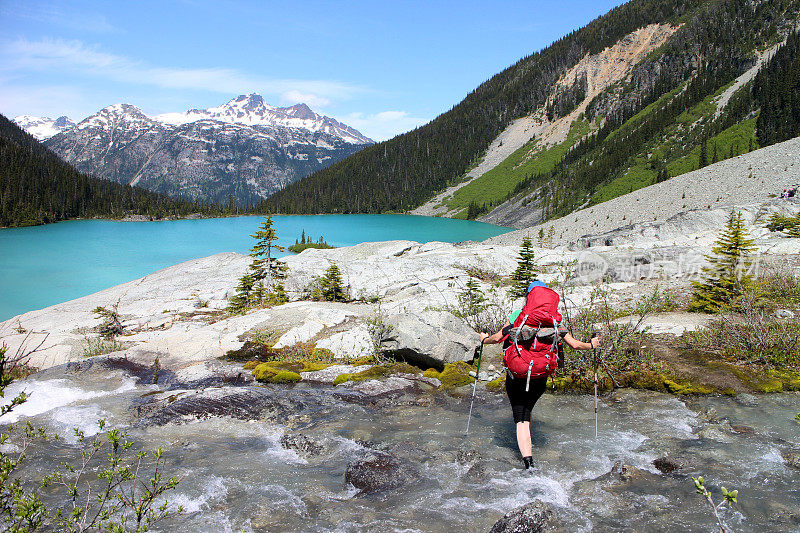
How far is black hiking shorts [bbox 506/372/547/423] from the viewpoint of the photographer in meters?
6.18

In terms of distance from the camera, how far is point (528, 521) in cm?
489

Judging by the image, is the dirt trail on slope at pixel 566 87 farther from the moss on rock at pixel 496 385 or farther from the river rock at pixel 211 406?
the river rock at pixel 211 406

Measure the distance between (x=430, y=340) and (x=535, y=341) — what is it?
566 cm

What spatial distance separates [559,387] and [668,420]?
2.26 m

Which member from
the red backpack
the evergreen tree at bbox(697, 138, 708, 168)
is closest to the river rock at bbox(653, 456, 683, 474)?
the red backpack

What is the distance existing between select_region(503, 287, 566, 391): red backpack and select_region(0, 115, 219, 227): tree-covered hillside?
13490 centimetres

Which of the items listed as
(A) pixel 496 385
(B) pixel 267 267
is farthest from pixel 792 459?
(B) pixel 267 267

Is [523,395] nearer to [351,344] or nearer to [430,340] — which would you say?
[430,340]

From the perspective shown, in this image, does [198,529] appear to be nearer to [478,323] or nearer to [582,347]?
[582,347]

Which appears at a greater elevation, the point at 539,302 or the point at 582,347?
the point at 539,302

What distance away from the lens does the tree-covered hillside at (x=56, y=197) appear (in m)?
112

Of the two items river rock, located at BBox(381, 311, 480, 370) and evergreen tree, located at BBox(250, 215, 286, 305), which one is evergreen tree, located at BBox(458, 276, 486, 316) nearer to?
river rock, located at BBox(381, 311, 480, 370)

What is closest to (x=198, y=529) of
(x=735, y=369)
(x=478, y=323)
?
(x=478, y=323)

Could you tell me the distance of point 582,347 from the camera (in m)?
6.12
